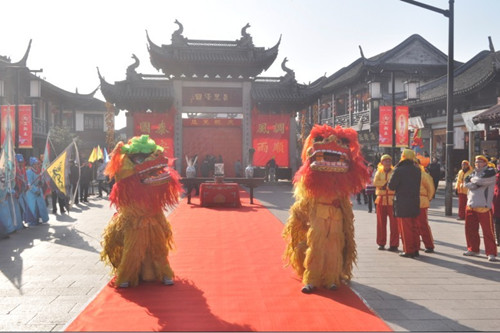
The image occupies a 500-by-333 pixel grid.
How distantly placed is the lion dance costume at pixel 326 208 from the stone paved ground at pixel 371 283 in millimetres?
410

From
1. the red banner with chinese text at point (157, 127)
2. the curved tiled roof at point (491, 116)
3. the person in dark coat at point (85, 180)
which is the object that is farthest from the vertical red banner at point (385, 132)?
the red banner with chinese text at point (157, 127)

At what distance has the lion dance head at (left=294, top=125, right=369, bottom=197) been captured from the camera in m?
4.54

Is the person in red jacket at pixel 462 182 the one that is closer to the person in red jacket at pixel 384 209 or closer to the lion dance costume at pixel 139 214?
the person in red jacket at pixel 384 209

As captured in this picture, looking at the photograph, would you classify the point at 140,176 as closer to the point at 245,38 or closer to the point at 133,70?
the point at 133,70

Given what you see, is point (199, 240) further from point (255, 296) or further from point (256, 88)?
point (256, 88)

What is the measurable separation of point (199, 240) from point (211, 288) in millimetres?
2734

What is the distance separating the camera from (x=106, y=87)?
67.8ft

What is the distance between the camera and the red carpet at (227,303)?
137 inches

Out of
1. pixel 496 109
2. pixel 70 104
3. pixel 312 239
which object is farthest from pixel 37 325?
pixel 70 104

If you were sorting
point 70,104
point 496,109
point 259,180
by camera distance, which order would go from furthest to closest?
1. point 70,104
2. point 259,180
3. point 496,109

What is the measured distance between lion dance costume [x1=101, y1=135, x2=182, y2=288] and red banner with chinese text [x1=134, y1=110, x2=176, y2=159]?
16.3 m

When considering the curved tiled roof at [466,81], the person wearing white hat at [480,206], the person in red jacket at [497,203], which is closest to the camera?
the person wearing white hat at [480,206]

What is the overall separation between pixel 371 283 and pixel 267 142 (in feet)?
54.7

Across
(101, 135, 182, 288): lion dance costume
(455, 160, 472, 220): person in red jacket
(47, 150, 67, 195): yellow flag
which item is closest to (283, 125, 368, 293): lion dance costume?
(101, 135, 182, 288): lion dance costume
